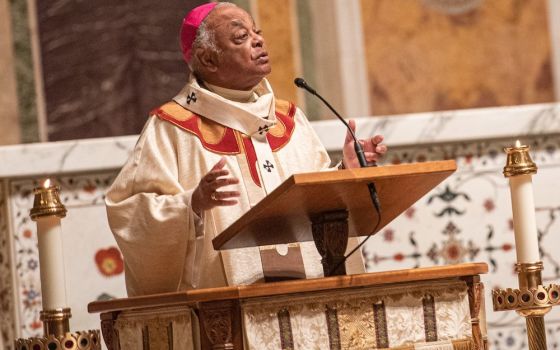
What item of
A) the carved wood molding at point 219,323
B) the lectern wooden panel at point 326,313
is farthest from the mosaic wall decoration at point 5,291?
the carved wood molding at point 219,323

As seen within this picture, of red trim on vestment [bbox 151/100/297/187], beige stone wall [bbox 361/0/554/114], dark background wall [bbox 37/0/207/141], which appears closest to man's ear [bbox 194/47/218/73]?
red trim on vestment [bbox 151/100/297/187]

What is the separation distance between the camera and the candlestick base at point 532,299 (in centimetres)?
412

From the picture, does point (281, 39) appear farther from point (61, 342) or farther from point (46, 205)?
point (61, 342)

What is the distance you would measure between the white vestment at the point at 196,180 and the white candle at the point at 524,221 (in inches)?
22.8

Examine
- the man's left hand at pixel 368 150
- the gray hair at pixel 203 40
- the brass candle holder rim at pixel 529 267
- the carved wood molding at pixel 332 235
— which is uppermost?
the gray hair at pixel 203 40

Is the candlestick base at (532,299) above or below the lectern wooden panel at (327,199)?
below

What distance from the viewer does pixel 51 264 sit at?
4.02 meters

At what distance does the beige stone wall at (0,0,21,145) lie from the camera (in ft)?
19.4

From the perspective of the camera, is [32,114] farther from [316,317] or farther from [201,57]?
[316,317]

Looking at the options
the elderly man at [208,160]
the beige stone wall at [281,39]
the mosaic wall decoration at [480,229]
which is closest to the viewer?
the elderly man at [208,160]

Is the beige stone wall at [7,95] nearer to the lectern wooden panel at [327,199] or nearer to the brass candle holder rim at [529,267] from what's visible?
the lectern wooden panel at [327,199]

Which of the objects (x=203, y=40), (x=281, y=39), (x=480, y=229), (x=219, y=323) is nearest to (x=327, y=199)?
(x=219, y=323)

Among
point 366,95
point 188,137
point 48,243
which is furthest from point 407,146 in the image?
point 48,243

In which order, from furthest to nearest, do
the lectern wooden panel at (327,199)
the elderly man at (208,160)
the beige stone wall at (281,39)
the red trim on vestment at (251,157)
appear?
1. the beige stone wall at (281,39)
2. the red trim on vestment at (251,157)
3. the elderly man at (208,160)
4. the lectern wooden panel at (327,199)
